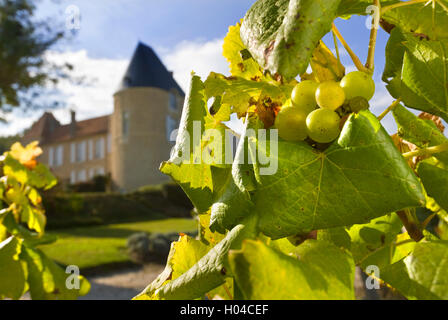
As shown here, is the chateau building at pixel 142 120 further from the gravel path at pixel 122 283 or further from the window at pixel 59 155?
the gravel path at pixel 122 283

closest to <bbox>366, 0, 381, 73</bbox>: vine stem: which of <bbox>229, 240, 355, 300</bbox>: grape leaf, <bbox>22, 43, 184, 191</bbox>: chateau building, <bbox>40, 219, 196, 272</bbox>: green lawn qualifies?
<bbox>229, 240, 355, 300</bbox>: grape leaf

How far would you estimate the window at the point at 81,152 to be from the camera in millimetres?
28328

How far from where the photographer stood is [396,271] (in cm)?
38

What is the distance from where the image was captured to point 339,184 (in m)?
0.36

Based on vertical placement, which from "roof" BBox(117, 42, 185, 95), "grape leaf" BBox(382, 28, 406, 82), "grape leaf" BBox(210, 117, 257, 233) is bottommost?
"grape leaf" BBox(210, 117, 257, 233)

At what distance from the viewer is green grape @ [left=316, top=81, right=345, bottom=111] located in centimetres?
38

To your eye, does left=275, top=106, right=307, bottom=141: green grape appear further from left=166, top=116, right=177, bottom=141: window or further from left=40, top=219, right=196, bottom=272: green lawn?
left=166, top=116, right=177, bottom=141: window

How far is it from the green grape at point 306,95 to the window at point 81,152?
29.5 meters

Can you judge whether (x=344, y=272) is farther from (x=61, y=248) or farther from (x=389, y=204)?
(x=61, y=248)

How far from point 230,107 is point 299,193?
20 cm

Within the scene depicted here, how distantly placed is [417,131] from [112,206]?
16.4 meters

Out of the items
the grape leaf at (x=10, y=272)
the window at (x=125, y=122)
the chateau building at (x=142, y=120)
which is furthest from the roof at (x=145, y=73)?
the grape leaf at (x=10, y=272)

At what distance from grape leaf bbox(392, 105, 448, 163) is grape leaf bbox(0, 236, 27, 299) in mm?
951

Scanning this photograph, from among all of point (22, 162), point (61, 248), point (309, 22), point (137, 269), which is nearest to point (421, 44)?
point (309, 22)
